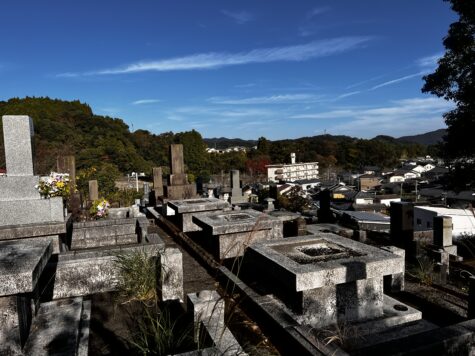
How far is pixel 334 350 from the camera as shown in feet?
6.90

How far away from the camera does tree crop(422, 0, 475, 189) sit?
10531mm

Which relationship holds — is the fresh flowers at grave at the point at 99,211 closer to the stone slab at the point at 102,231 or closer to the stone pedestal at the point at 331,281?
the stone slab at the point at 102,231

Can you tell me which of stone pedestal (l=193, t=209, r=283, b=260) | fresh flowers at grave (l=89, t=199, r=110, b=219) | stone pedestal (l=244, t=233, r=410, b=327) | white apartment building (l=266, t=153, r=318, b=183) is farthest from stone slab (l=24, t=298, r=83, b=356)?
white apartment building (l=266, t=153, r=318, b=183)

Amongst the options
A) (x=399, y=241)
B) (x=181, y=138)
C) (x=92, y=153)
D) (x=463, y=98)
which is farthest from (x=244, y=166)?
(x=399, y=241)

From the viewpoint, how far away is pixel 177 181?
34.6ft

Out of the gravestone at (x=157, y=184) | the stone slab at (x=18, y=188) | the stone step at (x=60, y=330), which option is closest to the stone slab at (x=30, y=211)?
the stone slab at (x=18, y=188)

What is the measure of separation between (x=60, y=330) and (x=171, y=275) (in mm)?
1153

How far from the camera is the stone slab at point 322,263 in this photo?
2.92 metres

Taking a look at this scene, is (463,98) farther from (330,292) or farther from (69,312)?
(69,312)

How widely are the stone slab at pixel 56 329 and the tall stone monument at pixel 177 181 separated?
759cm

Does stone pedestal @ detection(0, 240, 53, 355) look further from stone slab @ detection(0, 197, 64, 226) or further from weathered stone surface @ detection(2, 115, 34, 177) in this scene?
weathered stone surface @ detection(2, 115, 34, 177)

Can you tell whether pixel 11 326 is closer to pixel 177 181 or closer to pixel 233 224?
pixel 233 224

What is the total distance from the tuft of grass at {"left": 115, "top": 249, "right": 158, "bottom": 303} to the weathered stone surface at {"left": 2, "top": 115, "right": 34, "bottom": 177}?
2.56 m

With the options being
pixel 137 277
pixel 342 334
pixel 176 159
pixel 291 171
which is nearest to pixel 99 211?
pixel 176 159
